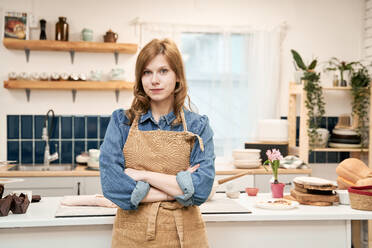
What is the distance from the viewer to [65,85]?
445 centimetres

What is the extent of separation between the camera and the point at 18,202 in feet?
7.23

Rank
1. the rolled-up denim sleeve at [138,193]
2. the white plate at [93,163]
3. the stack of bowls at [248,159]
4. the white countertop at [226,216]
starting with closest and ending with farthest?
the rolled-up denim sleeve at [138,193]
the white countertop at [226,216]
the white plate at [93,163]
the stack of bowls at [248,159]

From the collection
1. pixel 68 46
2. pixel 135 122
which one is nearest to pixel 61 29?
pixel 68 46

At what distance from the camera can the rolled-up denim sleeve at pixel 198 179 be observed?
6.06 feet

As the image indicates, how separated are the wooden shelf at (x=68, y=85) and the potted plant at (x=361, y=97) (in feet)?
7.63

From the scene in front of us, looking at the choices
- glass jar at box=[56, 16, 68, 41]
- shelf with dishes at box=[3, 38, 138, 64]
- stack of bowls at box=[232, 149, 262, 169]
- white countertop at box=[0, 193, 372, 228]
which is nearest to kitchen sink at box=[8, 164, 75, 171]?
shelf with dishes at box=[3, 38, 138, 64]

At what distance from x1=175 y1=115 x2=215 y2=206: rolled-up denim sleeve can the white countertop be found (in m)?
0.38

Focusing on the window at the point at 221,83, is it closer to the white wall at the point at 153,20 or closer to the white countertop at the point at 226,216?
the white wall at the point at 153,20

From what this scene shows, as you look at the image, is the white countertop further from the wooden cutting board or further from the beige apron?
the beige apron

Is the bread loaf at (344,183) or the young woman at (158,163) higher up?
the young woman at (158,163)

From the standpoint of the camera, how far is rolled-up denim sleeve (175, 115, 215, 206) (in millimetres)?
1846

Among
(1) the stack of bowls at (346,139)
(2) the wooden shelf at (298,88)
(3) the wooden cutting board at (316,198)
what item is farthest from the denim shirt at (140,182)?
(1) the stack of bowls at (346,139)

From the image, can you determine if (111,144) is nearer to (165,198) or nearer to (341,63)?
(165,198)

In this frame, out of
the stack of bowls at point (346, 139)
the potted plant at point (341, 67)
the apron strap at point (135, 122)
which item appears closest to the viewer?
the apron strap at point (135, 122)
